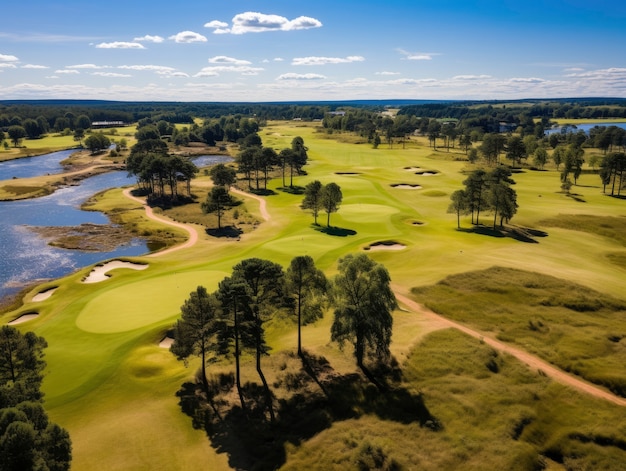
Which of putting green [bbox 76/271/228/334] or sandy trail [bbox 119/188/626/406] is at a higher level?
putting green [bbox 76/271/228/334]

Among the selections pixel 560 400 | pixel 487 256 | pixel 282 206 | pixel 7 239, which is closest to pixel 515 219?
pixel 487 256

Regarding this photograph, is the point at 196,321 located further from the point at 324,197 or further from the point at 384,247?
the point at 324,197

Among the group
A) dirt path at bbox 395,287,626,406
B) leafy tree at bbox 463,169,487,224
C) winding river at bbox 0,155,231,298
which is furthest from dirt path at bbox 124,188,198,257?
leafy tree at bbox 463,169,487,224

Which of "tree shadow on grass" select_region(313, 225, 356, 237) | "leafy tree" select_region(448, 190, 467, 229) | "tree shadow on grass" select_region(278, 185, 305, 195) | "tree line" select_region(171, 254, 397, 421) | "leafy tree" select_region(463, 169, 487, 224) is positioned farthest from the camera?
"tree shadow on grass" select_region(278, 185, 305, 195)

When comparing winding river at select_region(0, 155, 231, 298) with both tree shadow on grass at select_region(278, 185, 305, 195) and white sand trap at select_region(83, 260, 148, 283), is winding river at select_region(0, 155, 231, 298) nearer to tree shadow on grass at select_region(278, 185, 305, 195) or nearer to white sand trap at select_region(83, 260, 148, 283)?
Result: white sand trap at select_region(83, 260, 148, 283)

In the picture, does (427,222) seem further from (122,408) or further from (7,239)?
(7,239)

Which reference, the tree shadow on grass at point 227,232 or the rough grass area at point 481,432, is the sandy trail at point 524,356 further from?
the tree shadow on grass at point 227,232
